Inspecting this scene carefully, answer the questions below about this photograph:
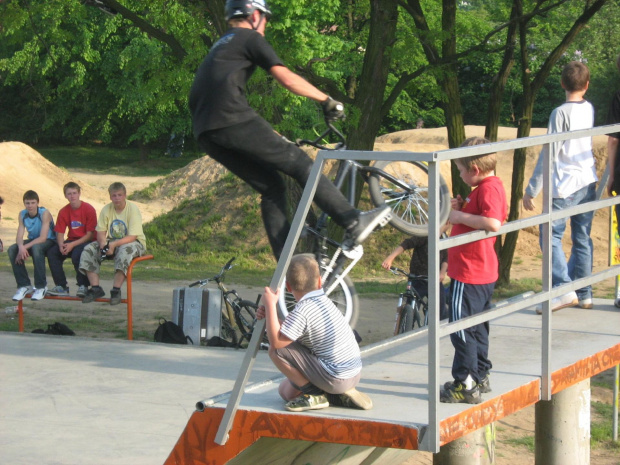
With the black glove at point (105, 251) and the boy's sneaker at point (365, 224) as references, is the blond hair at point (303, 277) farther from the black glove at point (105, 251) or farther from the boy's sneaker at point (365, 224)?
the black glove at point (105, 251)

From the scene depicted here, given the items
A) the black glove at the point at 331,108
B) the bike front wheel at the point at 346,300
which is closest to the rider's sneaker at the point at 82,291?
the bike front wheel at the point at 346,300

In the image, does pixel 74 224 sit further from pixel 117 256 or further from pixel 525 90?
pixel 525 90

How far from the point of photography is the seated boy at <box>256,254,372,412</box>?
3.95m

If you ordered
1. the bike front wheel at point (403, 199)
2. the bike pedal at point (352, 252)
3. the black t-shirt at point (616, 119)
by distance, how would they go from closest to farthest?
the bike pedal at point (352, 252)
the bike front wheel at point (403, 199)
the black t-shirt at point (616, 119)

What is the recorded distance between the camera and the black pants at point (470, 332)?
4009 millimetres

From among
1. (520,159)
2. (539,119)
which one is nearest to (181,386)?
(520,159)

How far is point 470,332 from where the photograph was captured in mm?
4090

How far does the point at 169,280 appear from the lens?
48.4 ft

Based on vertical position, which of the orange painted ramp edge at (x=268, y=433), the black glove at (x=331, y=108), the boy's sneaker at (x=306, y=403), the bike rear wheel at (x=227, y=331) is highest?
the black glove at (x=331, y=108)

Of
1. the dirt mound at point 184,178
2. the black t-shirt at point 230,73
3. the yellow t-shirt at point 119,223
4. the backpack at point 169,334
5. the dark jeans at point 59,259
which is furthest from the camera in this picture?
the dirt mound at point 184,178

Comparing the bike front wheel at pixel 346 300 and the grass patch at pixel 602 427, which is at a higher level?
the bike front wheel at pixel 346 300

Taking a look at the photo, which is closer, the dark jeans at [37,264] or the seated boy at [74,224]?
the seated boy at [74,224]

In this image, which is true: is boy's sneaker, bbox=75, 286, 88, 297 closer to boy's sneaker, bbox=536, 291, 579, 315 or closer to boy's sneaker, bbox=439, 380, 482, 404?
boy's sneaker, bbox=536, 291, 579, 315

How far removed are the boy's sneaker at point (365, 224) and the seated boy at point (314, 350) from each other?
732 millimetres
